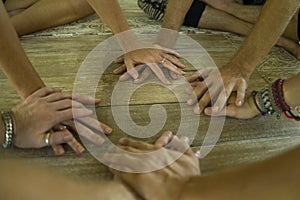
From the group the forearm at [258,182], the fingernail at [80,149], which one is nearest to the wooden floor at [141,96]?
the fingernail at [80,149]

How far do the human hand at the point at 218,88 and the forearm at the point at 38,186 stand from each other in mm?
540

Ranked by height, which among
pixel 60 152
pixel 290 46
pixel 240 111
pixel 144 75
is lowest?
pixel 60 152

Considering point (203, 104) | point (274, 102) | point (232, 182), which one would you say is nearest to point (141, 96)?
point (203, 104)

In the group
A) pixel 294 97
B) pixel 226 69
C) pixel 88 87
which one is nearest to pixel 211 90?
pixel 226 69

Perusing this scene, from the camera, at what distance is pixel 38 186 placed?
2.66 ft

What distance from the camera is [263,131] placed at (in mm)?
1296

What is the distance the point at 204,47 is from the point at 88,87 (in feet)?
1.90

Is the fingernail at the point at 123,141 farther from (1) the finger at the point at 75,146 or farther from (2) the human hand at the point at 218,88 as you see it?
(2) the human hand at the point at 218,88

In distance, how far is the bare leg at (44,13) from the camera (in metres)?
1.80

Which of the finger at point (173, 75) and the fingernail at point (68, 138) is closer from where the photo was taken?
the fingernail at point (68, 138)

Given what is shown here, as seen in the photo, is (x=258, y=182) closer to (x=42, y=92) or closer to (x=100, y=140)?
(x=100, y=140)

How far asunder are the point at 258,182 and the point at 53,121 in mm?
603

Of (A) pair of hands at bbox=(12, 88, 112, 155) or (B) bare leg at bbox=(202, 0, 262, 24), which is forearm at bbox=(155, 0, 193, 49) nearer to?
(B) bare leg at bbox=(202, 0, 262, 24)

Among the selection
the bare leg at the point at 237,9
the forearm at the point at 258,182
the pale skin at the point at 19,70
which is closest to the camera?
the forearm at the point at 258,182
